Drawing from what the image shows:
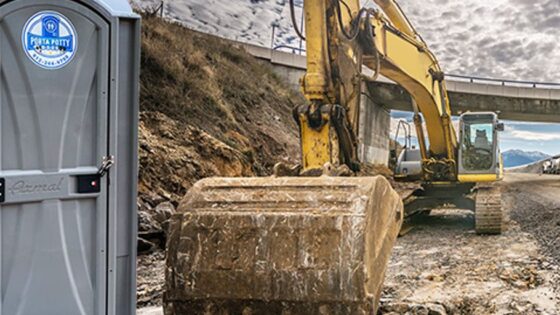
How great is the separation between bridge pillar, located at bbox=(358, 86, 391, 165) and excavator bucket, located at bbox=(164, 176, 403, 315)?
647 inches

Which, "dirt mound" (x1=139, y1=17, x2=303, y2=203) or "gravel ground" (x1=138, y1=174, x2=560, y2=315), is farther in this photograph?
"dirt mound" (x1=139, y1=17, x2=303, y2=203)

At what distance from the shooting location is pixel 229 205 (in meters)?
3.64

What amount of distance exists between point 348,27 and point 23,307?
437cm

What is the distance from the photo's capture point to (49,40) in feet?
8.09

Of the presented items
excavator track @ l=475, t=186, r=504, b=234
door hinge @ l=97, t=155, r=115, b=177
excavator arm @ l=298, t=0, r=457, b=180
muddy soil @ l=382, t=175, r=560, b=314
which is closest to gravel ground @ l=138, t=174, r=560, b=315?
muddy soil @ l=382, t=175, r=560, b=314

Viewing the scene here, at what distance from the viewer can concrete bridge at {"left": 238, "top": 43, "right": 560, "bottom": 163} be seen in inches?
848

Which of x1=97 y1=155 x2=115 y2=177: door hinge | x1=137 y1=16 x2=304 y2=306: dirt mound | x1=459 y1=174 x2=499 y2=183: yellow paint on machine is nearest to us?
x1=97 y1=155 x2=115 y2=177: door hinge

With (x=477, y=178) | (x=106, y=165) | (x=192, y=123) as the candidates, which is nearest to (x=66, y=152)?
(x=106, y=165)

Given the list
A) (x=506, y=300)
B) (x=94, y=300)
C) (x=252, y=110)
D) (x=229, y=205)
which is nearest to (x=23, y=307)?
(x=94, y=300)

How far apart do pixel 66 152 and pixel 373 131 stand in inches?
800

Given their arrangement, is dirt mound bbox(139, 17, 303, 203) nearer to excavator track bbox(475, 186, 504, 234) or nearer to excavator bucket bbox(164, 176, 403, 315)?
excavator track bbox(475, 186, 504, 234)

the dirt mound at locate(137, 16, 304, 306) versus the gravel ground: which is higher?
the dirt mound at locate(137, 16, 304, 306)

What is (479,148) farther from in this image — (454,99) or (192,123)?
(454,99)

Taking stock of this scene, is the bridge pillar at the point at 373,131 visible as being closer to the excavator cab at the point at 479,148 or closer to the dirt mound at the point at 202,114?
the dirt mound at the point at 202,114
